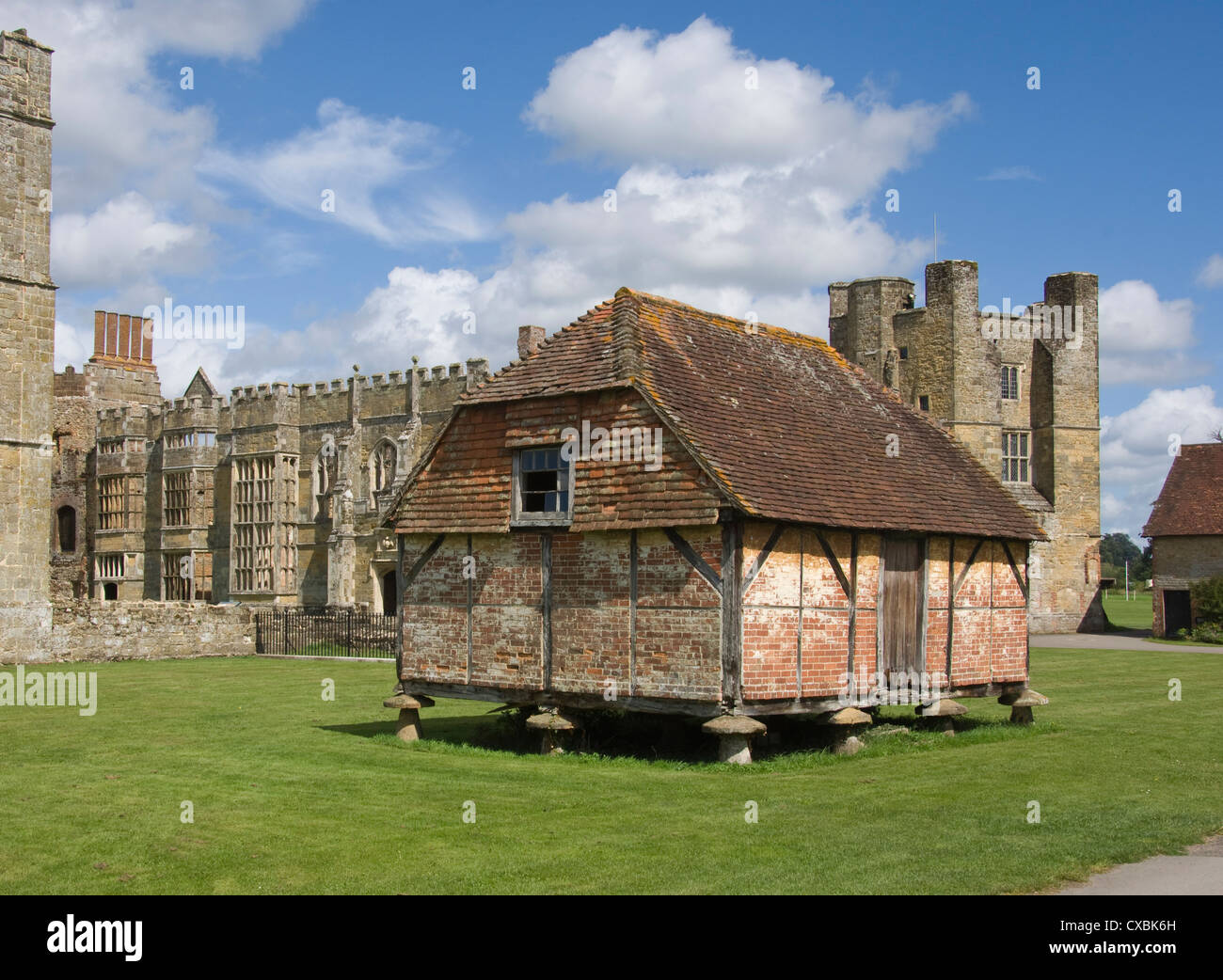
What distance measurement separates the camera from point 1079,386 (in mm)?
52906

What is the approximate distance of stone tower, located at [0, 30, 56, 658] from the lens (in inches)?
1240

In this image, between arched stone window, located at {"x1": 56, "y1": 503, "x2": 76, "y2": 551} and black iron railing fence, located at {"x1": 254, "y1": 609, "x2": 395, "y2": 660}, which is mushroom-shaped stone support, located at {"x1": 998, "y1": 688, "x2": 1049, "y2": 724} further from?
arched stone window, located at {"x1": 56, "y1": 503, "x2": 76, "y2": 551}

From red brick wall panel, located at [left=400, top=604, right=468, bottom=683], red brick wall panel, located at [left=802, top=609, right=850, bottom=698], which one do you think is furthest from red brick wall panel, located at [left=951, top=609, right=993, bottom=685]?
red brick wall panel, located at [left=400, top=604, right=468, bottom=683]

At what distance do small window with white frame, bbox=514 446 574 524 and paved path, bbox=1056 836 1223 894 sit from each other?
889cm

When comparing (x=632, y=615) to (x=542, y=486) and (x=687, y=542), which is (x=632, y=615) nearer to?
(x=687, y=542)

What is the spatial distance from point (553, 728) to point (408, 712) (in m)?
3.11

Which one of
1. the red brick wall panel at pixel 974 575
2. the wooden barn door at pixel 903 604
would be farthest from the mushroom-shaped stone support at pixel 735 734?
the red brick wall panel at pixel 974 575

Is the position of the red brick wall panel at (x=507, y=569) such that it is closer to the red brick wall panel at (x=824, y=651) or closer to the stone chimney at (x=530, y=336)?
the red brick wall panel at (x=824, y=651)

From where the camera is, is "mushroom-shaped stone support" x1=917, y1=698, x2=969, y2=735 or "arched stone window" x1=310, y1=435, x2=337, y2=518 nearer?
"mushroom-shaped stone support" x1=917, y1=698, x2=969, y2=735

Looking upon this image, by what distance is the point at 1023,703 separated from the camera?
66.4 feet

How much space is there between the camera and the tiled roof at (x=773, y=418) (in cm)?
1636

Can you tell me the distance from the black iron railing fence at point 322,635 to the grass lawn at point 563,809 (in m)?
17.3
